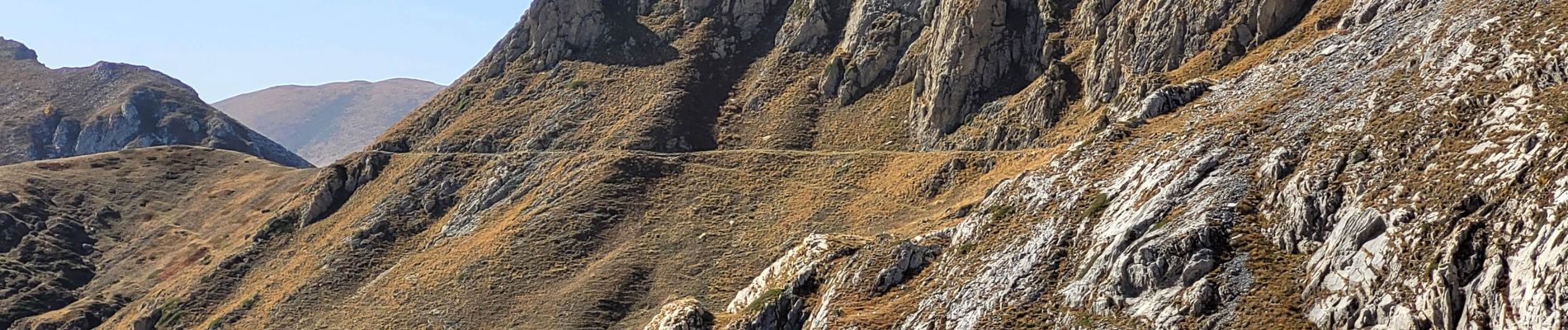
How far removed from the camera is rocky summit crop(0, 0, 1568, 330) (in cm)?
2909

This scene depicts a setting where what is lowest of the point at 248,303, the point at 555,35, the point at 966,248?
the point at 248,303

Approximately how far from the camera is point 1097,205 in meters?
38.1

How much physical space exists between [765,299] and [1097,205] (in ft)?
45.4

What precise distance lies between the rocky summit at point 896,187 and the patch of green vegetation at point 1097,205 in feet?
0.50

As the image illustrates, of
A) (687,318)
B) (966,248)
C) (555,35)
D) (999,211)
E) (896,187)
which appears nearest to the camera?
(966,248)

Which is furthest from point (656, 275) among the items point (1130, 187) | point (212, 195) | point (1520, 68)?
→ point (212, 195)

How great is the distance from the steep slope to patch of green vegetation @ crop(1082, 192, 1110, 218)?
77.5 metres

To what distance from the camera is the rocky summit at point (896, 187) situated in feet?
95.5

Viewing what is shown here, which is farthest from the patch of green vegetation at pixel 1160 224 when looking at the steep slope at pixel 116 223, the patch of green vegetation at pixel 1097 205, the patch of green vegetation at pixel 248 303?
the steep slope at pixel 116 223

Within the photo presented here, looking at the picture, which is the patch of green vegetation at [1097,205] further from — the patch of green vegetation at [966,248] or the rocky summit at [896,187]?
the patch of green vegetation at [966,248]

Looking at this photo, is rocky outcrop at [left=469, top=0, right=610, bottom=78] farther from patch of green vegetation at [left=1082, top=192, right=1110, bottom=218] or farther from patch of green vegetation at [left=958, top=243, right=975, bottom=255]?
patch of green vegetation at [left=1082, top=192, right=1110, bottom=218]

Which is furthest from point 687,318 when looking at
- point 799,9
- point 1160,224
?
point 799,9

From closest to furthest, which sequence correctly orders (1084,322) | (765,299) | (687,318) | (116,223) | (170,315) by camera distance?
(1084,322), (765,299), (687,318), (170,315), (116,223)

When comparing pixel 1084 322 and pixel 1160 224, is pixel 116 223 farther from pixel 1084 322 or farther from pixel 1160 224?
pixel 1160 224
